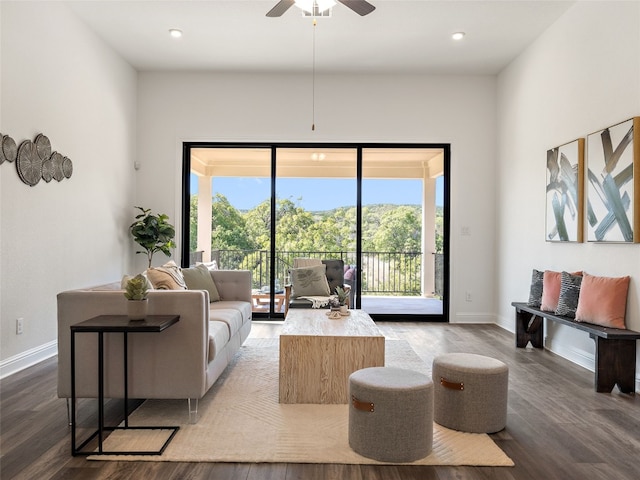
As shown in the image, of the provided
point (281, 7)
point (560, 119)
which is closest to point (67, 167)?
point (281, 7)

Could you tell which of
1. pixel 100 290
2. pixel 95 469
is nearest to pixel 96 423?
pixel 95 469

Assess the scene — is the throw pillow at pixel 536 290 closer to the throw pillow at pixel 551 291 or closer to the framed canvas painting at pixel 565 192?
the throw pillow at pixel 551 291

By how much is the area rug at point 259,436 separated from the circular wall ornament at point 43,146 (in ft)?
8.30

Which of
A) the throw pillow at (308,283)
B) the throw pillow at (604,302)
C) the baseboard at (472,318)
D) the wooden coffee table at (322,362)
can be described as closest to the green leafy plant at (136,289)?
the wooden coffee table at (322,362)

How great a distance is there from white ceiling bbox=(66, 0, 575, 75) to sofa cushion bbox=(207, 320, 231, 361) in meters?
3.13

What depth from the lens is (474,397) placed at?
8.43 feet

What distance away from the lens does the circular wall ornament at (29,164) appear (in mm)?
3821

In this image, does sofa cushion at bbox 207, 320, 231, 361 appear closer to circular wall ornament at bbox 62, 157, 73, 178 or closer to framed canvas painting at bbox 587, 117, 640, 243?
circular wall ornament at bbox 62, 157, 73, 178

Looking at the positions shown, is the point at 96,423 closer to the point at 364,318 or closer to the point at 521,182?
the point at 364,318

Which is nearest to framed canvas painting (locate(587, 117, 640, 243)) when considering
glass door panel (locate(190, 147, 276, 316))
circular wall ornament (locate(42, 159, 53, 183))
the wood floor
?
the wood floor

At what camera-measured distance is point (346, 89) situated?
6.28 meters

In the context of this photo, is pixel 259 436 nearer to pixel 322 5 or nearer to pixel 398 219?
pixel 322 5

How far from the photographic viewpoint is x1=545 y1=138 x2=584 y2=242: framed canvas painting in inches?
164

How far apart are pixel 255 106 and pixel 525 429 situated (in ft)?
16.7
